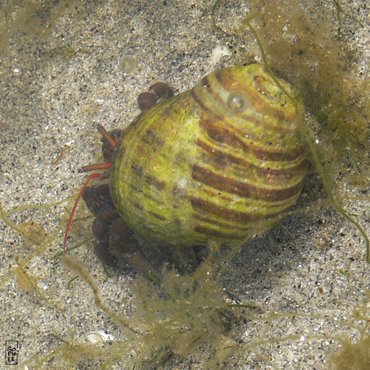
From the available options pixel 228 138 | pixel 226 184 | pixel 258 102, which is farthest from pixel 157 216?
pixel 258 102

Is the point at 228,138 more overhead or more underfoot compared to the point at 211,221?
more overhead

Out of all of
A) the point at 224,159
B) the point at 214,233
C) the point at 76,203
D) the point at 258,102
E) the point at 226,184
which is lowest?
the point at 214,233

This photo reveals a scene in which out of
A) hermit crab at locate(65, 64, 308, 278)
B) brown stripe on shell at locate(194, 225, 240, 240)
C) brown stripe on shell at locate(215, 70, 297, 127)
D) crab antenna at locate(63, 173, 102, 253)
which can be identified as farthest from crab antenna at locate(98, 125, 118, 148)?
brown stripe on shell at locate(215, 70, 297, 127)

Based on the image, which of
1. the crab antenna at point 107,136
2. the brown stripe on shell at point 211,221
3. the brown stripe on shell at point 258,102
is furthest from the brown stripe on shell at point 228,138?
the crab antenna at point 107,136

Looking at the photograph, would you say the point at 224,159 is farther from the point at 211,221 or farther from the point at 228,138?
the point at 211,221

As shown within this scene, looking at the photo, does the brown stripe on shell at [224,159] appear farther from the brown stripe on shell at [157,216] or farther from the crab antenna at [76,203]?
the crab antenna at [76,203]

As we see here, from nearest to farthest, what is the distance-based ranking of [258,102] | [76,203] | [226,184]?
[258,102] < [226,184] < [76,203]

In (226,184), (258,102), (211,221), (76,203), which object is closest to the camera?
(258,102)

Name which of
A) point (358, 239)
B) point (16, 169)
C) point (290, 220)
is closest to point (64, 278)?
point (16, 169)
